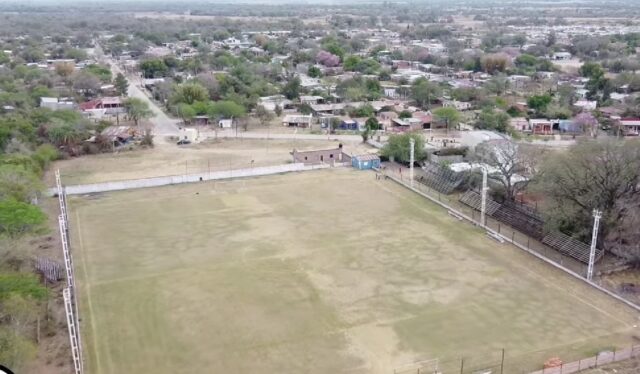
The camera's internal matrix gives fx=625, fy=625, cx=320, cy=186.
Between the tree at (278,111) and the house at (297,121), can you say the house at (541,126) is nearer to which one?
the house at (297,121)

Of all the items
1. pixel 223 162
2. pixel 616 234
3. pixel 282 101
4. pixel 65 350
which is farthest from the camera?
pixel 282 101

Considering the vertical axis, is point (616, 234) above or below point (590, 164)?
below

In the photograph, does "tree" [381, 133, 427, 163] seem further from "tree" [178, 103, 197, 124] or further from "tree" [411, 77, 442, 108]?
"tree" [411, 77, 442, 108]

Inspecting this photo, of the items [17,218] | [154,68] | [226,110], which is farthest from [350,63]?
[17,218]

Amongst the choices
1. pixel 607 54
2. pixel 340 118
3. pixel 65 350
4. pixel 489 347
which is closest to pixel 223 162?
pixel 340 118

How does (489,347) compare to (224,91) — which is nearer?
(489,347)

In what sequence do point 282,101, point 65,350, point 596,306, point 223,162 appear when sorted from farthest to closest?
point 282,101 < point 223,162 < point 596,306 < point 65,350

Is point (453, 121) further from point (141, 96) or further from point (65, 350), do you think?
point (65, 350)
